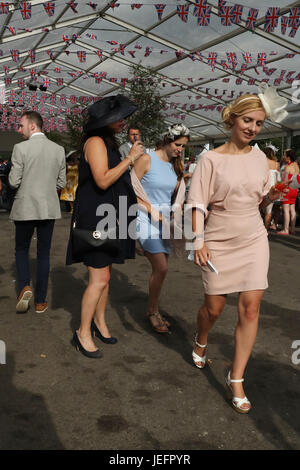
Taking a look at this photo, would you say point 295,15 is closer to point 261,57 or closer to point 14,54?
point 261,57

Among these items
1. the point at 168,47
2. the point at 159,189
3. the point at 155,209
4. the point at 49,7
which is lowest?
the point at 155,209

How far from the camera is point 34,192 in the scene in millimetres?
3883

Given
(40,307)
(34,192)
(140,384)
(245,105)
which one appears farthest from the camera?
(40,307)

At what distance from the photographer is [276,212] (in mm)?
10477

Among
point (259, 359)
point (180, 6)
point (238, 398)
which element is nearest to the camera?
point (238, 398)

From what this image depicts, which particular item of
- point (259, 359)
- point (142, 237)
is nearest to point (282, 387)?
point (259, 359)

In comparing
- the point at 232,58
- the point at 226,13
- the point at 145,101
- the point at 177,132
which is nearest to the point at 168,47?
the point at 232,58

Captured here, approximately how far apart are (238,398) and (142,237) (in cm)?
146

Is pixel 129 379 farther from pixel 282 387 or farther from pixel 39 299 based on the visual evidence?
pixel 39 299

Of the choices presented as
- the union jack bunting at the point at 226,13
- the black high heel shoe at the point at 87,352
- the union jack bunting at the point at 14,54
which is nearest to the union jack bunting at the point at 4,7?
the union jack bunting at the point at 226,13

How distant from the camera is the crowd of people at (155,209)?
2.51m

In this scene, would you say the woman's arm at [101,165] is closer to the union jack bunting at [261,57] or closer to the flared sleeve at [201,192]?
the flared sleeve at [201,192]

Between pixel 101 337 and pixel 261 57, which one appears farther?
pixel 261 57

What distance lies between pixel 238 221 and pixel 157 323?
146 centimetres
